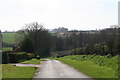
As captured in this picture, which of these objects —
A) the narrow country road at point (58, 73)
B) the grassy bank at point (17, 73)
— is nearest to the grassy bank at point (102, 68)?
the narrow country road at point (58, 73)

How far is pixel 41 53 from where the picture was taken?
96375 mm

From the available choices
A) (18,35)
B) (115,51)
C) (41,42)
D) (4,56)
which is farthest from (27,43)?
A: (115,51)

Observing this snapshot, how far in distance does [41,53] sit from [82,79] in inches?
3101

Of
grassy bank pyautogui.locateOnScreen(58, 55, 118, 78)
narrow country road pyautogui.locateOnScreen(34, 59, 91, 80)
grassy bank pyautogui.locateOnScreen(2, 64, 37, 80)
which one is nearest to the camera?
grassy bank pyautogui.locateOnScreen(58, 55, 118, 78)

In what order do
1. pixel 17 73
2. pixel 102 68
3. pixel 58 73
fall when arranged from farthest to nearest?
1. pixel 102 68
2. pixel 58 73
3. pixel 17 73

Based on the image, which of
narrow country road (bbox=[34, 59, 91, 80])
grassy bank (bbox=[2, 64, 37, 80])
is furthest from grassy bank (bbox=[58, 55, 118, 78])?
grassy bank (bbox=[2, 64, 37, 80])

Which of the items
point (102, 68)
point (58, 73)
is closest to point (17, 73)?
point (58, 73)

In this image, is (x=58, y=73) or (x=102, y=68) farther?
(x=102, y=68)

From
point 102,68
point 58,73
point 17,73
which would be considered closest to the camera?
point 17,73

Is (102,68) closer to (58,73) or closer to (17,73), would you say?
(58,73)

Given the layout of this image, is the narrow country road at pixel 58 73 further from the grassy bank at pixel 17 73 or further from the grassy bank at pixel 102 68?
the grassy bank at pixel 102 68

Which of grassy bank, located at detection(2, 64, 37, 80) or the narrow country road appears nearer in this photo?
grassy bank, located at detection(2, 64, 37, 80)

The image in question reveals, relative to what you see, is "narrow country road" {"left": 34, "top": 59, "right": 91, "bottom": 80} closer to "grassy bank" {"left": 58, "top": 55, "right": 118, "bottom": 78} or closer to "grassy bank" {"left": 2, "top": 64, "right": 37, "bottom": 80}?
"grassy bank" {"left": 2, "top": 64, "right": 37, "bottom": 80}

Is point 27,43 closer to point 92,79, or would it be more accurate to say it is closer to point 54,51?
point 54,51
